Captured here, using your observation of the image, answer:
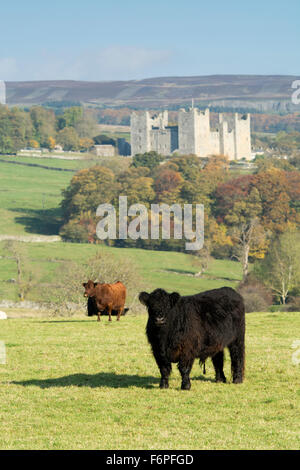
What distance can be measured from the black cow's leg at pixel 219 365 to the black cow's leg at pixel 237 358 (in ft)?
0.55

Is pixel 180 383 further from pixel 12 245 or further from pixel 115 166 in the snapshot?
pixel 115 166

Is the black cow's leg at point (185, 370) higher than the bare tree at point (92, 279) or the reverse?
higher

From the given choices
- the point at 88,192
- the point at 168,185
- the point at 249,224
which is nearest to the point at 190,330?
the point at 249,224

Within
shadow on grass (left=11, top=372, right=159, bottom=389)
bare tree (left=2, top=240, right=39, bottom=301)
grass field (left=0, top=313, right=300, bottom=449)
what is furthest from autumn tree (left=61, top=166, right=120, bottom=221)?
shadow on grass (left=11, top=372, right=159, bottom=389)

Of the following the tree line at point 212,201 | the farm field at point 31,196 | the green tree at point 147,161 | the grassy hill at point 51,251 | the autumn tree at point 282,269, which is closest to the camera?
the autumn tree at point 282,269

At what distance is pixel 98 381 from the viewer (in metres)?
12.8

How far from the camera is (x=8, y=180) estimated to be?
137 m

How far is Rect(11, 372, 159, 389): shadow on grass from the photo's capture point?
12430 millimetres

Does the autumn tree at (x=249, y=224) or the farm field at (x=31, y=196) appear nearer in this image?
the autumn tree at (x=249, y=224)

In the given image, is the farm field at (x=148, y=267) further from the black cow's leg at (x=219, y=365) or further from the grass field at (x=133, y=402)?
the black cow's leg at (x=219, y=365)

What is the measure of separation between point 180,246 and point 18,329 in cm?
7568

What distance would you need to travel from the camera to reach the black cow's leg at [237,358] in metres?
12.3

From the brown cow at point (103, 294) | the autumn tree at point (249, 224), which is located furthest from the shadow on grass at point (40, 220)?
the brown cow at point (103, 294)

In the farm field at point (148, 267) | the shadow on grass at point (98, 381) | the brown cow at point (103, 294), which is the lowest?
the farm field at point (148, 267)
